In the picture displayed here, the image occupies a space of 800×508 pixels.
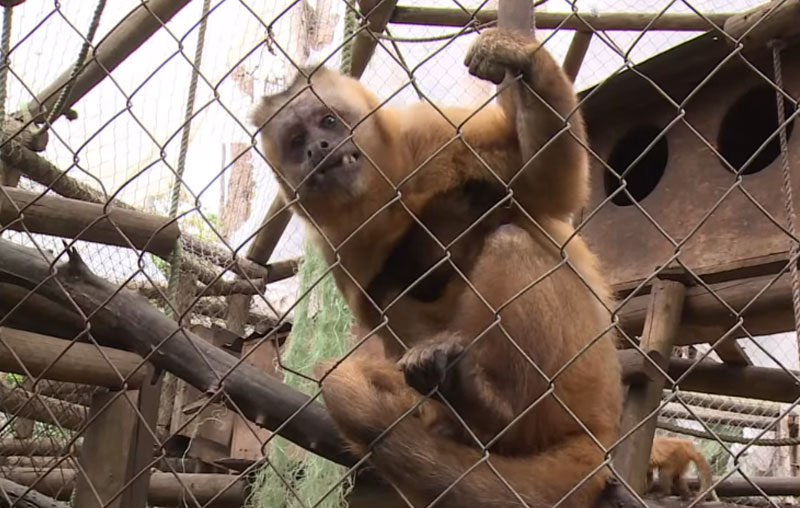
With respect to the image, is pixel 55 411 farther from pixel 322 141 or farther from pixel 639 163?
pixel 639 163

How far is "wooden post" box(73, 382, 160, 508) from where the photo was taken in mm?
3408

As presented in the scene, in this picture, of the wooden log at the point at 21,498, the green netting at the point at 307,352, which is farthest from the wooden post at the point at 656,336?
A: the wooden log at the point at 21,498

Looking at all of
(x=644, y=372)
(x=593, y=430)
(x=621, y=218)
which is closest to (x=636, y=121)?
(x=621, y=218)

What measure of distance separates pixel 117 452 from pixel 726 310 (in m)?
3.24

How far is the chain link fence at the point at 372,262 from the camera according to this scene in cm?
240

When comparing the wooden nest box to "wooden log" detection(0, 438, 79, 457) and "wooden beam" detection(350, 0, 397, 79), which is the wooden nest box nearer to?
"wooden beam" detection(350, 0, 397, 79)

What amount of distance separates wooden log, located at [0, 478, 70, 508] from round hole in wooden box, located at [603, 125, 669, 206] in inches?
142

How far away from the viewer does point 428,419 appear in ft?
9.19

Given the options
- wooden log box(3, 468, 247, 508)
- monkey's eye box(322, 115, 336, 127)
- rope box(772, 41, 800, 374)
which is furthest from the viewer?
wooden log box(3, 468, 247, 508)

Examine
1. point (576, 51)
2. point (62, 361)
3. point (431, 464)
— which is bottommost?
point (431, 464)

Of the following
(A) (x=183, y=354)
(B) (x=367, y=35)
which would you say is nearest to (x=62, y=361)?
(A) (x=183, y=354)

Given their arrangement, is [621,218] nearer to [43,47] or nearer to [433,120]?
[433,120]

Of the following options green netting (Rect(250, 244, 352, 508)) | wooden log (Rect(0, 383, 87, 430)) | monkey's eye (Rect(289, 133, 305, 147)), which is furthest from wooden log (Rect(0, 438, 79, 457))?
monkey's eye (Rect(289, 133, 305, 147))

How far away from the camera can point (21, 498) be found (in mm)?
2639
